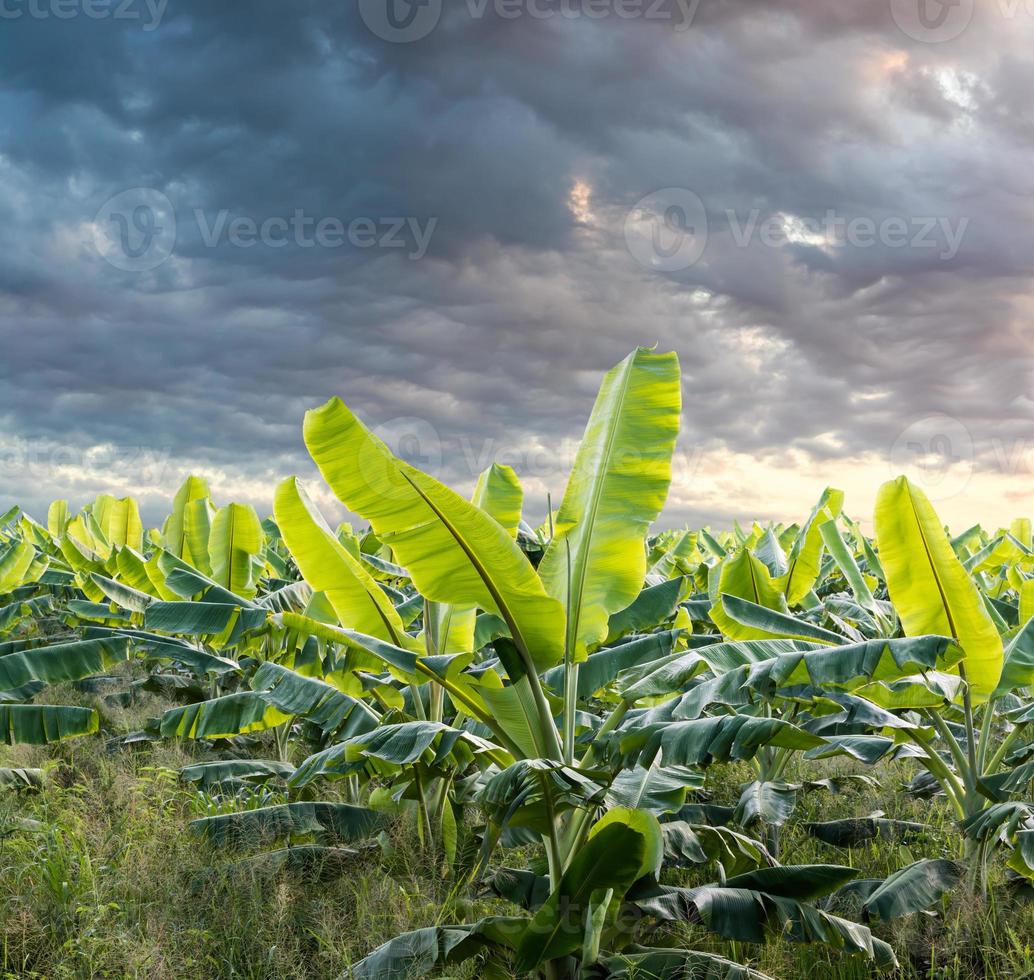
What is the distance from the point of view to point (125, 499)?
1458 centimetres

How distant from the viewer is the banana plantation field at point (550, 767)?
13.0ft

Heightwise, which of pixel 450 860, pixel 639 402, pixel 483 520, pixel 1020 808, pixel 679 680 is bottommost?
pixel 450 860

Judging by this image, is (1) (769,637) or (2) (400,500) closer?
(2) (400,500)

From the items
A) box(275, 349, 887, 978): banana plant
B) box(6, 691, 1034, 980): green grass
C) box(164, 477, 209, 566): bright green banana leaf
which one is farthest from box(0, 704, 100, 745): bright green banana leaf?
box(164, 477, 209, 566): bright green banana leaf

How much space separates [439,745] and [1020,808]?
2840 mm

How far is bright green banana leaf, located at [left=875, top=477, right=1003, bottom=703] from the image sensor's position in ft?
14.7

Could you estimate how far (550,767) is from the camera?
334 cm

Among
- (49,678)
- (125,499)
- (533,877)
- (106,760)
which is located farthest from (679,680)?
(125,499)

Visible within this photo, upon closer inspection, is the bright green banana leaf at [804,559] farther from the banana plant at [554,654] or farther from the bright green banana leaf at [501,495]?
the bright green banana leaf at [501,495]

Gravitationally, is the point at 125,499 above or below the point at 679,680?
above

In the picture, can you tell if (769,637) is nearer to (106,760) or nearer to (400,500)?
(400,500)

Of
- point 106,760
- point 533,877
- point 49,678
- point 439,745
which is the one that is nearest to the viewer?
point 439,745

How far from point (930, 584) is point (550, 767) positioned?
2.50 m

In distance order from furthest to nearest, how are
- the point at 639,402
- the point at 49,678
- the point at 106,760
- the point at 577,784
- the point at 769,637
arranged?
the point at 106,760 < the point at 49,678 < the point at 769,637 < the point at 639,402 < the point at 577,784
